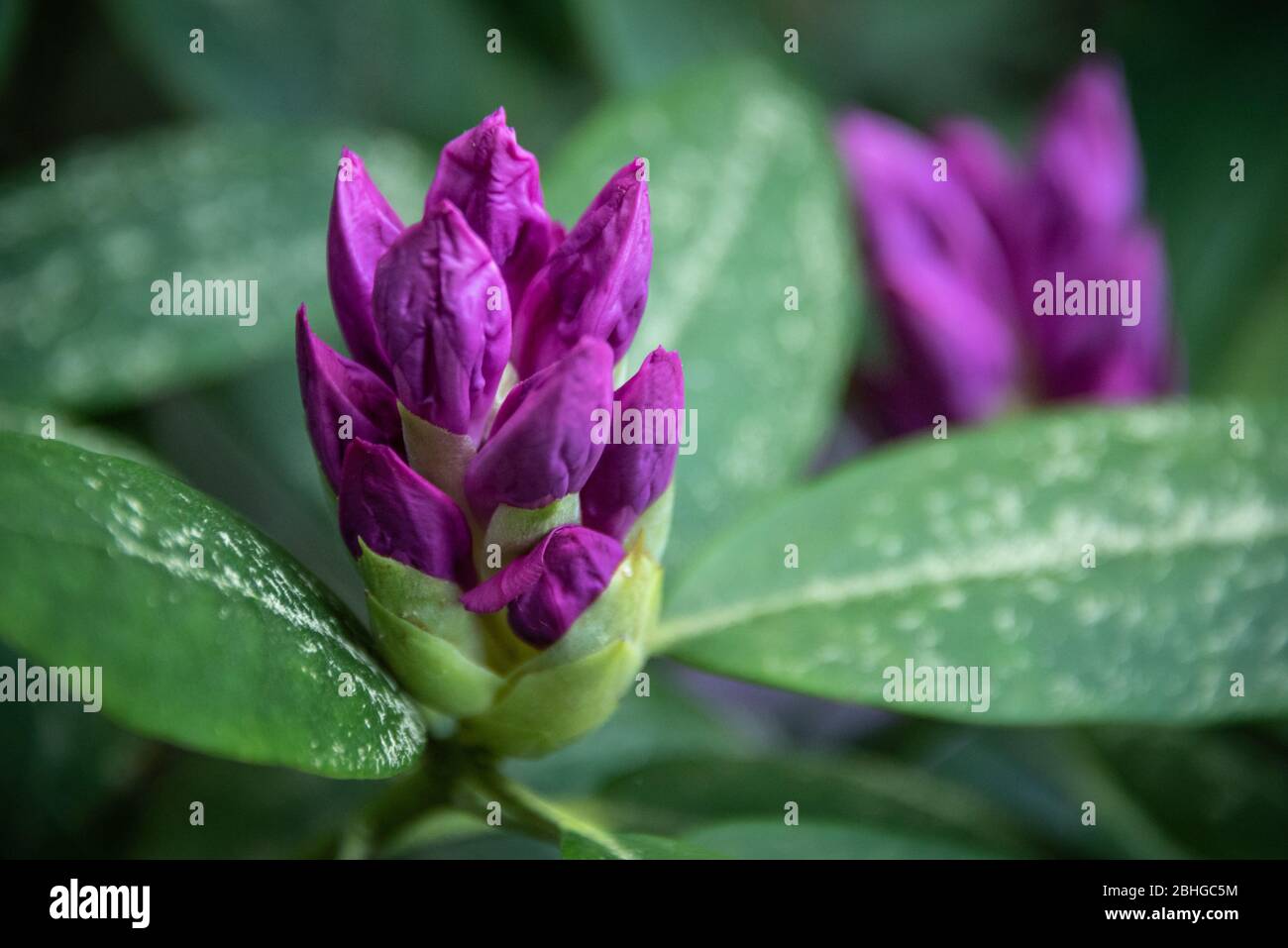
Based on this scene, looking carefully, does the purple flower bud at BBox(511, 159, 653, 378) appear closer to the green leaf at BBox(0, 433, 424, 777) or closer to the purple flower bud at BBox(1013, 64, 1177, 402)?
the green leaf at BBox(0, 433, 424, 777)

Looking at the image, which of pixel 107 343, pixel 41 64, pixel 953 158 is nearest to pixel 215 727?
pixel 107 343

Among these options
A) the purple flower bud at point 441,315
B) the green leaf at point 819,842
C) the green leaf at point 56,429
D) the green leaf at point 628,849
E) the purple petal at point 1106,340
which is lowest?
the green leaf at point 819,842

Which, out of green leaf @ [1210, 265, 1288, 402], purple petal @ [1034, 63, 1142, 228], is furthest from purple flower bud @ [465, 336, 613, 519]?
green leaf @ [1210, 265, 1288, 402]

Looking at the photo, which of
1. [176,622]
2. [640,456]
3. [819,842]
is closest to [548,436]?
[640,456]

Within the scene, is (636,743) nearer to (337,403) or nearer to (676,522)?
(676,522)

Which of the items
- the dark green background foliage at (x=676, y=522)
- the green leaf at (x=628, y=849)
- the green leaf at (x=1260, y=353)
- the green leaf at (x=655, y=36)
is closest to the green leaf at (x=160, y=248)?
the dark green background foliage at (x=676, y=522)

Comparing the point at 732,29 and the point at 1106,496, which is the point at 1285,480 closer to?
the point at 1106,496

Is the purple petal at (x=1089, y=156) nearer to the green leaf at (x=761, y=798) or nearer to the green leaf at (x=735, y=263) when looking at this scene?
the green leaf at (x=735, y=263)
